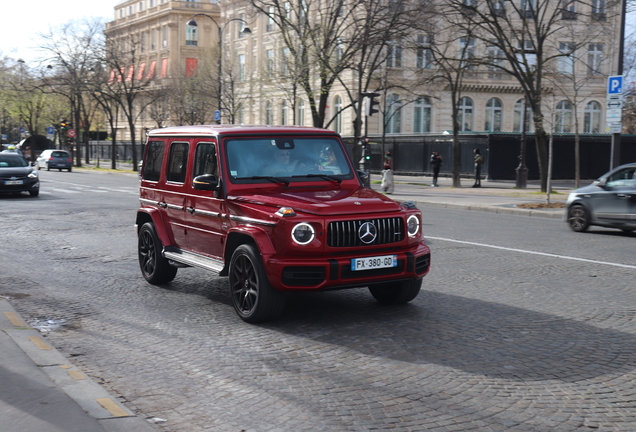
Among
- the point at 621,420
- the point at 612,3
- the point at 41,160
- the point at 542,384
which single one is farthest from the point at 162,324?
the point at 41,160

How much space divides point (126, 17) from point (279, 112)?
4595 cm

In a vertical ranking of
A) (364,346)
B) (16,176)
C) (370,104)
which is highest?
(370,104)

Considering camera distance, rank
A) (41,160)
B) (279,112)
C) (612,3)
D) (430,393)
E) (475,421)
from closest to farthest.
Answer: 1. (475,421)
2. (430,393)
3. (612,3)
4. (41,160)
5. (279,112)

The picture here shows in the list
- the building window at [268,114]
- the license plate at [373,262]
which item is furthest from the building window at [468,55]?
the license plate at [373,262]

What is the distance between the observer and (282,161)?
25.7 feet

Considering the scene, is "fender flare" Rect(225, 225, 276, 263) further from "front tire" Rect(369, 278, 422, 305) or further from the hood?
"front tire" Rect(369, 278, 422, 305)

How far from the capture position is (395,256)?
23.0 feet

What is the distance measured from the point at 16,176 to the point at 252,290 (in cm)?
2008

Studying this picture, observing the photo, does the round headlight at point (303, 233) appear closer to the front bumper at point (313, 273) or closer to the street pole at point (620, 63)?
the front bumper at point (313, 273)

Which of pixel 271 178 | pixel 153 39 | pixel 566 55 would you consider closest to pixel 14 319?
pixel 271 178

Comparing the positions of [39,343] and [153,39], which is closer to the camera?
[39,343]

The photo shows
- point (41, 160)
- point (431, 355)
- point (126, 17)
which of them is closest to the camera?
point (431, 355)

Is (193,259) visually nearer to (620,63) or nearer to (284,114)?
(620,63)

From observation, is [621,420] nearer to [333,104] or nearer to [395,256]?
[395,256]
